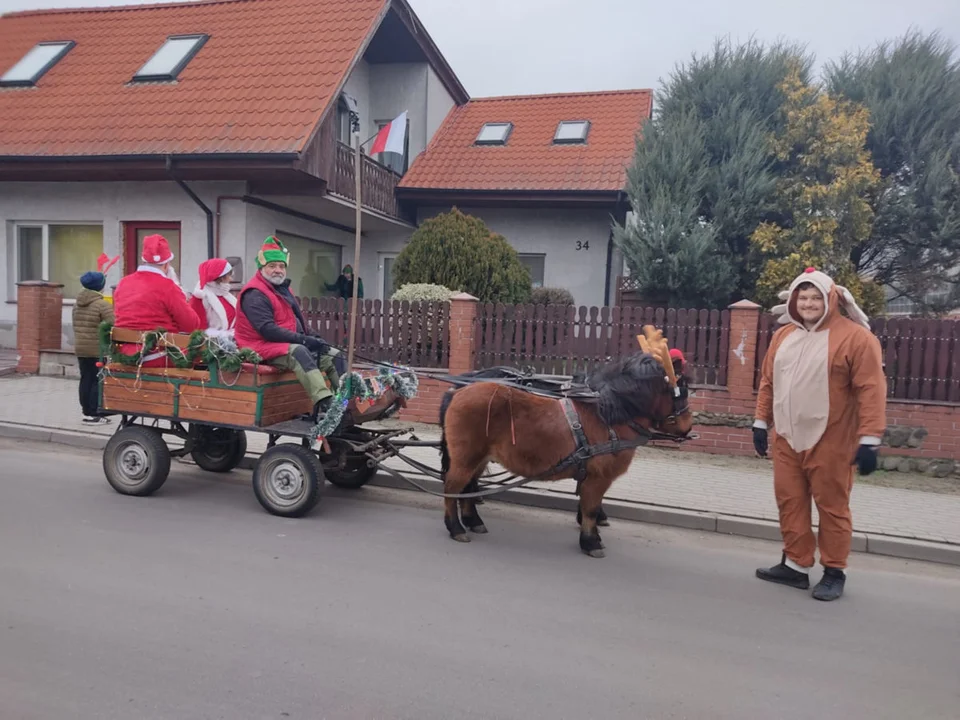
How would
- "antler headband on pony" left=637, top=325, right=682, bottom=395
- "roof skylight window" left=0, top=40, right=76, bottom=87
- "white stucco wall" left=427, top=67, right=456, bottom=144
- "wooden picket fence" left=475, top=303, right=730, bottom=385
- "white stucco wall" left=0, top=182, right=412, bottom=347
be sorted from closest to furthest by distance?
1. "antler headband on pony" left=637, top=325, right=682, bottom=395
2. "wooden picket fence" left=475, top=303, right=730, bottom=385
3. "white stucco wall" left=0, top=182, right=412, bottom=347
4. "roof skylight window" left=0, top=40, right=76, bottom=87
5. "white stucco wall" left=427, top=67, right=456, bottom=144

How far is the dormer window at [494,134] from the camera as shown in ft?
52.9

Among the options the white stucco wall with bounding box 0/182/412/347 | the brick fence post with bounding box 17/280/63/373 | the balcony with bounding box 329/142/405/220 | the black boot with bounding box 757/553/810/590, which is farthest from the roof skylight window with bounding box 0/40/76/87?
the black boot with bounding box 757/553/810/590

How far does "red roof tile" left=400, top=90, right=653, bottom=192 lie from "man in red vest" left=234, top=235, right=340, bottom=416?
9315 mm

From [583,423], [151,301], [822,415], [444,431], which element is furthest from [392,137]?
[822,415]

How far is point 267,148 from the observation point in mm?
10836

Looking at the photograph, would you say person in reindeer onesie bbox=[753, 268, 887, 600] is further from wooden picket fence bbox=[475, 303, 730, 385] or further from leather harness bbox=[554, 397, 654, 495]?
wooden picket fence bbox=[475, 303, 730, 385]

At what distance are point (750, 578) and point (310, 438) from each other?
3431 mm

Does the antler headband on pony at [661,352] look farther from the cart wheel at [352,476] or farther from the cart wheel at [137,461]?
the cart wheel at [137,461]

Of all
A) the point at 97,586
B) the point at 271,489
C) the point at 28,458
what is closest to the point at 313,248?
the point at 28,458

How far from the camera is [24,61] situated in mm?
Answer: 14594

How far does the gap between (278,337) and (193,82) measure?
9896 mm

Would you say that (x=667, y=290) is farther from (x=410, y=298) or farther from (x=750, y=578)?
(x=750, y=578)

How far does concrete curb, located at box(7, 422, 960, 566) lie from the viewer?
17.8ft

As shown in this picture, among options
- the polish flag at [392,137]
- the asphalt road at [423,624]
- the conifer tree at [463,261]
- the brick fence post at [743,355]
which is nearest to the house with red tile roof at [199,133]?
the conifer tree at [463,261]
